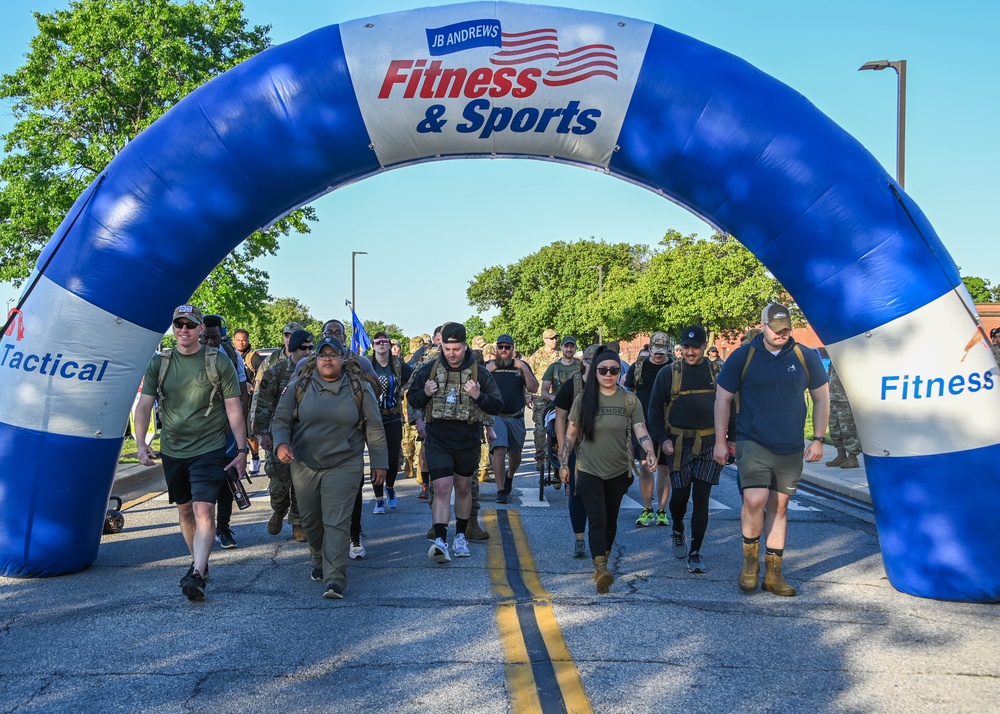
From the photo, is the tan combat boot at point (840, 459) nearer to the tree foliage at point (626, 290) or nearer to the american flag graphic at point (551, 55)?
the tree foliage at point (626, 290)

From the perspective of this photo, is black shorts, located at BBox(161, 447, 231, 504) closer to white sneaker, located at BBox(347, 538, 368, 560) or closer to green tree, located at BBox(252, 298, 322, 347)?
white sneaker, located at BBox(347, 538, 368, 560)

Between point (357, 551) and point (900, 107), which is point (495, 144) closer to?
point (357, 551)

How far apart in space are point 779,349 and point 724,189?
1.32m

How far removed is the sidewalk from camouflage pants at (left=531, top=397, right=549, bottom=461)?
3248mm

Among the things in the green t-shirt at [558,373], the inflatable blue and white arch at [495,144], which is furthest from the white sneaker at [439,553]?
the green t-shirt at [558,373]

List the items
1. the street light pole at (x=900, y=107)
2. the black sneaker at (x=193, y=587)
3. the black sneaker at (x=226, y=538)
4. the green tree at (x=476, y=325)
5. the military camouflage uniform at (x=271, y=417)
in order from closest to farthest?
1. the black sneaker at (x=193, y=587)
2. the black sneaker at (x=226, y=538)
3. the military camouflage uniform at (x=271, y=417)
4. the street light pole at (x=900, y=107)
5. the green tree at (x=476, y=325)

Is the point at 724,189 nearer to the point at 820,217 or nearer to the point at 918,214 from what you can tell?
the point at 820,217

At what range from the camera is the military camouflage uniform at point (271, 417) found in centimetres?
804

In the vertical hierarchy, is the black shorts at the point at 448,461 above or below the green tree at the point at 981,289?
below

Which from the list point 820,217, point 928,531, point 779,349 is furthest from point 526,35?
point 928,531

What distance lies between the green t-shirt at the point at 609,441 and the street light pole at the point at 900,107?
33.7 feet

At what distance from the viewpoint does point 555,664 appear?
477cm

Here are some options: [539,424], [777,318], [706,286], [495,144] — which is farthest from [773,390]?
[706,286]

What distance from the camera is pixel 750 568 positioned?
641 centimetres
